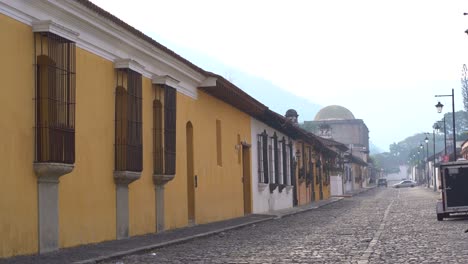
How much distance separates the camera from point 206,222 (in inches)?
870

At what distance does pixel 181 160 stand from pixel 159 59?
10.8 feet

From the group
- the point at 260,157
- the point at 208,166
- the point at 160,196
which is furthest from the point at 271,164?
the point at 160,196

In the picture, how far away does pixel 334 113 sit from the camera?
125 meters

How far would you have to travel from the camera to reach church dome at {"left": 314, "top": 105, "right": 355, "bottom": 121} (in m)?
124

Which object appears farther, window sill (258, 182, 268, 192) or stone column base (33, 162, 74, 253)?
window sill (258, 182, 268, 192)

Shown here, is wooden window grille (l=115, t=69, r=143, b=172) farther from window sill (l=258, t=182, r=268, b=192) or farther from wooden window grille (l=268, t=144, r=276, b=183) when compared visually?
wooden window grille (l=268, t=144, r=276, b=183)

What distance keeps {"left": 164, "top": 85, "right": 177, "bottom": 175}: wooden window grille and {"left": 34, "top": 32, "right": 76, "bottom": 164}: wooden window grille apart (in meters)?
5.64

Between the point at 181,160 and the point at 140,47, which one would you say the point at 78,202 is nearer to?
the point at 140,47

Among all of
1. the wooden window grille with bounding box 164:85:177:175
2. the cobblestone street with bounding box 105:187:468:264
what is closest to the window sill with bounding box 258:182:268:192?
the cobblestone street with bounding box 105:187:468:264

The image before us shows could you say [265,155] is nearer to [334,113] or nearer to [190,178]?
[190,178]

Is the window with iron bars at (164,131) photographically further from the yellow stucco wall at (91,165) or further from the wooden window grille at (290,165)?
the wooden window grille at (290,165)

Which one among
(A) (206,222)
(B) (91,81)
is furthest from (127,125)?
(A) (206,222)

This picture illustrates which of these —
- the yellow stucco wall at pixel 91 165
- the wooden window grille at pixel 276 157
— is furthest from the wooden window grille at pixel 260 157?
the yellow stucco wall at pixel 91 165

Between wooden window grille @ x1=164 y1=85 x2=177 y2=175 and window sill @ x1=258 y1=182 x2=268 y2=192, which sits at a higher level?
wooden window grille @ x1=164 y1=85 x2=177 y2=175
